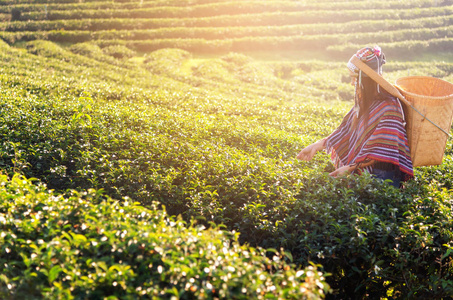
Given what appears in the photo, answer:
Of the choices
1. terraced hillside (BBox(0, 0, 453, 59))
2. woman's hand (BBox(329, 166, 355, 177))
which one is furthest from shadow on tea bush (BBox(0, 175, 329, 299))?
terraced hillside (BBox(0, 0, 453, 59))

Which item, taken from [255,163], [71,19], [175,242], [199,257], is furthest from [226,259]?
[71,19]

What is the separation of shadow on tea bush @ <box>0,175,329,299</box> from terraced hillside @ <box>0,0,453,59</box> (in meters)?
18.5

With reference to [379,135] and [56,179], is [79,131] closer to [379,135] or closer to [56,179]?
[56,179]

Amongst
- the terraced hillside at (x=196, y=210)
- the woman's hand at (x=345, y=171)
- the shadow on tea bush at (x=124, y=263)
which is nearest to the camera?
the shadow on tea bush at (x=124, y=263)

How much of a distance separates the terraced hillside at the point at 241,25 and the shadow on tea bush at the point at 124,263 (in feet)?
60.5

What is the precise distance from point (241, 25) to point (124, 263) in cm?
2343

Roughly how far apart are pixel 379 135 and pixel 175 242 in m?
2.67

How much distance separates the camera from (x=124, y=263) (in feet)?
8.37

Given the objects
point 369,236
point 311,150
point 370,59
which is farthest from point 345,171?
point 370,59

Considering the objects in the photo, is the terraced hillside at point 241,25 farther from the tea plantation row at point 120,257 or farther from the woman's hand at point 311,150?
the tea plantation row at point 120,257

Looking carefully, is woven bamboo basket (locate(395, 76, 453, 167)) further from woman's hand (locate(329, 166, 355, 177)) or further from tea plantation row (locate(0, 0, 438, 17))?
tea plantation row (locate(0, 0, 438, 17))

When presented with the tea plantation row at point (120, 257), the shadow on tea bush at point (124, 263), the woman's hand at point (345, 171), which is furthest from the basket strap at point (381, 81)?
the shadow on tea bush at point (124, 263)

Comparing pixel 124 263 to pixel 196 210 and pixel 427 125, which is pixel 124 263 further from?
pixel 427 125

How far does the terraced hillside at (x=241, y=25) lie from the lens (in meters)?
21.1
